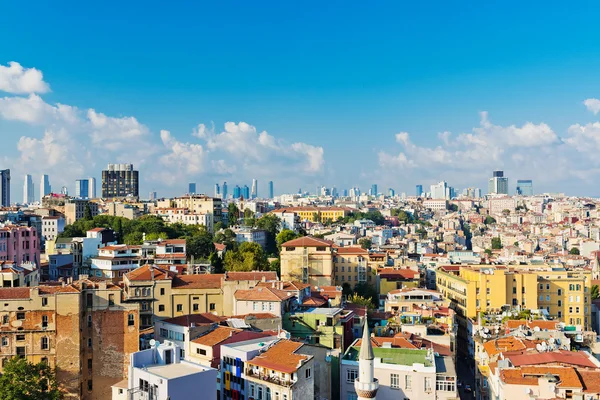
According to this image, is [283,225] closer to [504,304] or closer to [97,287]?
[504,304]

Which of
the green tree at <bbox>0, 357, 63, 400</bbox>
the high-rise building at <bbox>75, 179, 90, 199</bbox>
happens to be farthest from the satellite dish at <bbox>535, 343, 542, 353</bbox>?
the high-rise building at <bbox>75, 179, 90, 199</bbox>

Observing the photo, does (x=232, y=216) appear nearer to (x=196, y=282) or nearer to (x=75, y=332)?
(x=196, y=282)

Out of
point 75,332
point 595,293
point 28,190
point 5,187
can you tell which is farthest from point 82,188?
point 75,332

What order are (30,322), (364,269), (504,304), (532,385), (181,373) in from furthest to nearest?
(364,269)
(504,304)
(30,322)
(532,385)
(181,373)

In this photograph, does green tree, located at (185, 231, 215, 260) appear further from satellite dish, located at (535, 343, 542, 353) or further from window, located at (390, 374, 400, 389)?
satellite dish, located at (535, 343, 542, 353)

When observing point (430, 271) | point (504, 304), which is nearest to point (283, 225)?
point (430, 271)

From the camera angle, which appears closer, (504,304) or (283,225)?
(504,304)
